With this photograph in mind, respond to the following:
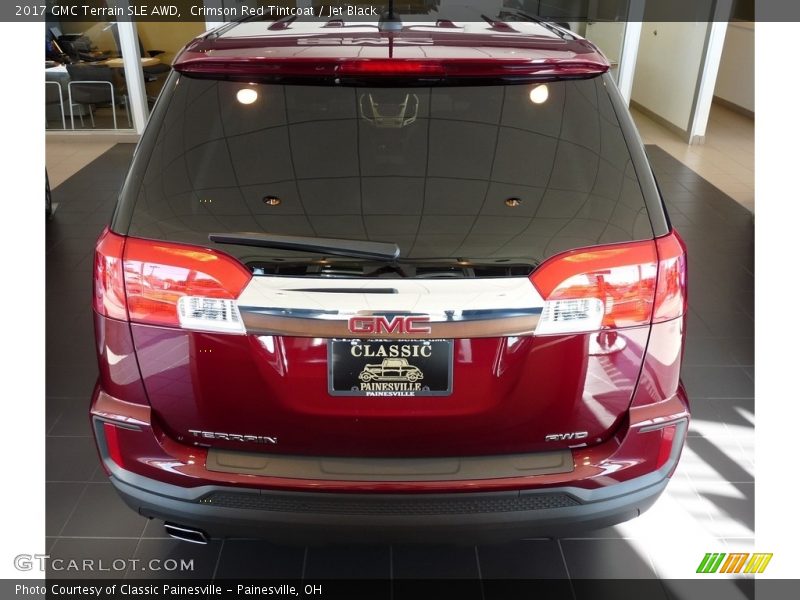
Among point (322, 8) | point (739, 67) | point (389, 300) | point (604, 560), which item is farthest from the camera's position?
Answer: point (739, 67)

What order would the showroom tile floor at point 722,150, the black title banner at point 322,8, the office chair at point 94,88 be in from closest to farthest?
the showroom tile floor at point 722,150 → the black title banner at point 322,8 → the office chair at point 94,88

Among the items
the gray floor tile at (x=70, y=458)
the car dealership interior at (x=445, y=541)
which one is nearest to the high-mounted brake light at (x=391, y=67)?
the car dealership interior at (x=445, y=541)

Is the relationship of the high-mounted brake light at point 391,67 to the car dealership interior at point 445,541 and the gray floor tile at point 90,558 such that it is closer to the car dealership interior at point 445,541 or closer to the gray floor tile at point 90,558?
the car dealership interior at point 445,541

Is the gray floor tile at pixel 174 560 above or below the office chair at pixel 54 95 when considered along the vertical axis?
below

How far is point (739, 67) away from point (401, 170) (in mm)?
9841

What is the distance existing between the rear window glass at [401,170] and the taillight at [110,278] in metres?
0.07

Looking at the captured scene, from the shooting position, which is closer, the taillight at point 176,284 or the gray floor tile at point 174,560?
the taillight at point 176,284

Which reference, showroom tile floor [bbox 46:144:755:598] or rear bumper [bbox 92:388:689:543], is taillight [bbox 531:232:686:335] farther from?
showroom tile floor [bbox 46:144:755:598]

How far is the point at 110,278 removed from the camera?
58.3 inches

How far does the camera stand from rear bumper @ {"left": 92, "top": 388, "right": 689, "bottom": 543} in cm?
152

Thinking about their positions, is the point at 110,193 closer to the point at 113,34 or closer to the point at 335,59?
the point at 113,34

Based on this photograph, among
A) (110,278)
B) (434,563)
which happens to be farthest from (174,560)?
(110,278)

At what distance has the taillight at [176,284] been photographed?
1396 mm

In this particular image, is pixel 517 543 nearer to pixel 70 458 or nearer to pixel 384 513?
pixel 384 513
